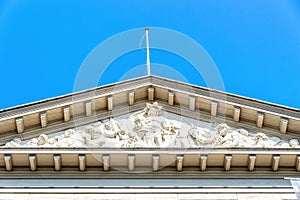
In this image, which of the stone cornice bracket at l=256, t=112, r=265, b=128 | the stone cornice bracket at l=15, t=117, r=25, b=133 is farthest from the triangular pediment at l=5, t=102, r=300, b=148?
the stone cornice bracket at l=15, t=117, r=25, b=133

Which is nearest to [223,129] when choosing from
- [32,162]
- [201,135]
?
[201,135]

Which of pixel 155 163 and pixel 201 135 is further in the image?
pixel 201 135

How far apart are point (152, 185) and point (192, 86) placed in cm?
463

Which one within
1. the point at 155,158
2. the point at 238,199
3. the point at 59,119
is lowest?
the point at 238,199

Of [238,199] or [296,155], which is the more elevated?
[296,155]

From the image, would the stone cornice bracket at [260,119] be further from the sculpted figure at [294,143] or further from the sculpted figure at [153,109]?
the sculpted figure at [153,109]

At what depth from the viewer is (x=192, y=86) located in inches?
1005

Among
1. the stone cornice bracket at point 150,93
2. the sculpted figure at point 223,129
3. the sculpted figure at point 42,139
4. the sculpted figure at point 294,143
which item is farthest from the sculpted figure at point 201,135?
the sculpted figure at point 42,139

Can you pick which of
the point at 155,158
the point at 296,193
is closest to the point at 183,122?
the point at 155,158

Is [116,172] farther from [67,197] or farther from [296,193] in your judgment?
[296,193]

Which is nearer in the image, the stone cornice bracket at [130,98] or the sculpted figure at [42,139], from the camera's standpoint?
the sculpted figure at [42,139]

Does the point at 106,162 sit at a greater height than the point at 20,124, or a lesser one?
lesser

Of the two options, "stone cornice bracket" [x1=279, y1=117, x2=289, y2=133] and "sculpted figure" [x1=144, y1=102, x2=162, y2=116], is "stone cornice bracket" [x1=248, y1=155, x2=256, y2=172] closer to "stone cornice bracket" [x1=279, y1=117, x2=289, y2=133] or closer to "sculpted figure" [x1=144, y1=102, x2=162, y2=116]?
"stone cornice bracket" [x1=279, y1=117, x2=289, y2=133]

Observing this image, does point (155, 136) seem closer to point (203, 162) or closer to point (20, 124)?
point (203, 162)
